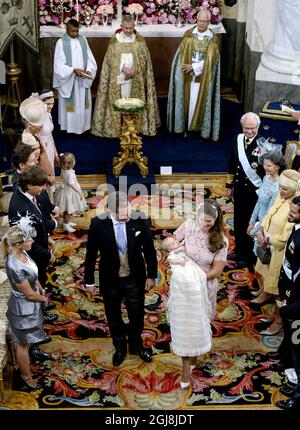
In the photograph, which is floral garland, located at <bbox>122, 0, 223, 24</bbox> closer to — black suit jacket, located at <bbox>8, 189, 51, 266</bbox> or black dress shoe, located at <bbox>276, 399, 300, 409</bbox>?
black suit jacket, located at <bbox>8, 189, 51, 266</bbox>

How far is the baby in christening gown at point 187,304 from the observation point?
542 centimetres

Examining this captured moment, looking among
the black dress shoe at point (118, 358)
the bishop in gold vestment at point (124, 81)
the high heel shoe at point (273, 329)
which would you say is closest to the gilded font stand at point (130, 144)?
the bishop in gold vestment at point (124, 81)

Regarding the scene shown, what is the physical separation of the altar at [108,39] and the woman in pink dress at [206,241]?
234 inches

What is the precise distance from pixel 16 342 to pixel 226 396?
1615 mm

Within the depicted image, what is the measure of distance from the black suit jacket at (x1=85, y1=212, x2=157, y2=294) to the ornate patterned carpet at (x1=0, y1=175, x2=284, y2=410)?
2.07 ft

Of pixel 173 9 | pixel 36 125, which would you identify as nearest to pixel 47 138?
pixel 36 125

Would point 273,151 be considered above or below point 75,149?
above

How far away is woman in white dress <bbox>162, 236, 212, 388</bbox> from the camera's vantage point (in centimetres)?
542

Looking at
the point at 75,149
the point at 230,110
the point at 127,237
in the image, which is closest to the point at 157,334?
the point at 127,237

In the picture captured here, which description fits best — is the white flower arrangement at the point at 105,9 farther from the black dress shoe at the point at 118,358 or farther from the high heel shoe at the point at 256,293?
the black dress shoe at the point at 118,358

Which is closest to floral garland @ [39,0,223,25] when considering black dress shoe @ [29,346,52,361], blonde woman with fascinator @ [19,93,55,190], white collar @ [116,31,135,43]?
white collar @ [116,31,135,43]

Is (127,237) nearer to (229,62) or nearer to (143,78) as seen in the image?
(143,78)

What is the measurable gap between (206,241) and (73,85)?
4.95 meters

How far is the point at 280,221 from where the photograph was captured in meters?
6.17
